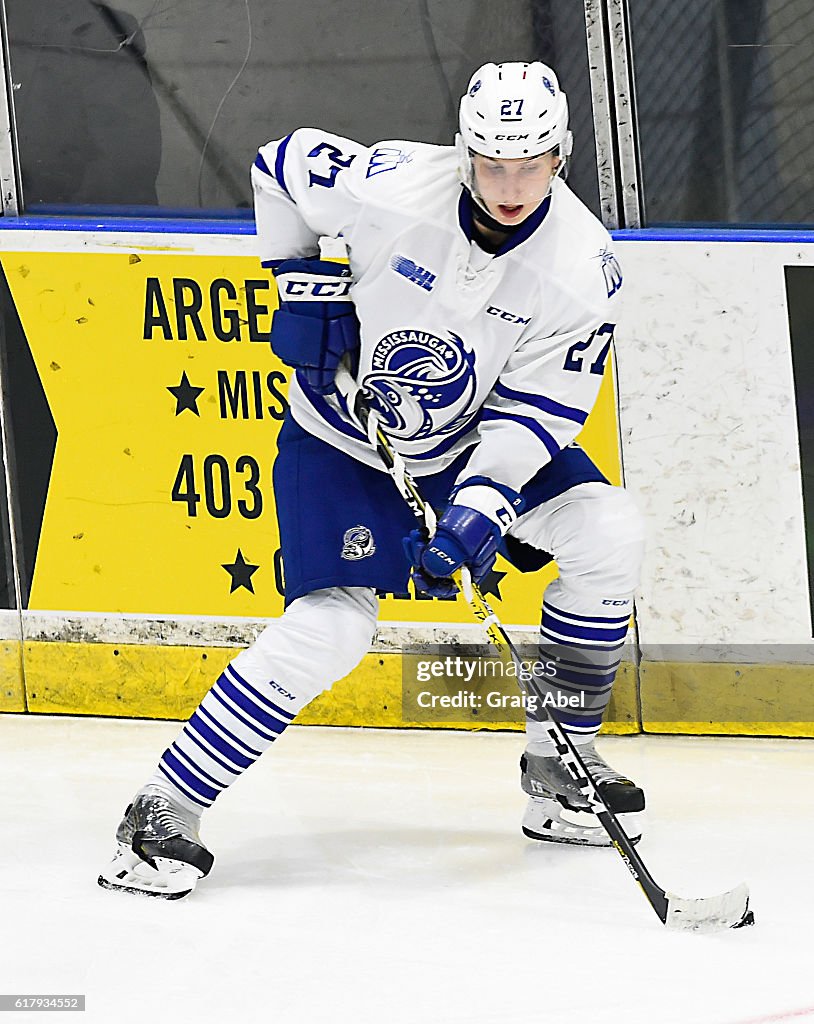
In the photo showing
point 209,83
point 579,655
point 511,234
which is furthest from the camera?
point 209,83

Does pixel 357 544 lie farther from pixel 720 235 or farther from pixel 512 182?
pixel 720 235

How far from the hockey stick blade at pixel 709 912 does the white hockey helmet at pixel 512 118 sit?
3.65ft

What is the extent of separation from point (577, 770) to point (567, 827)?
0.25 meters

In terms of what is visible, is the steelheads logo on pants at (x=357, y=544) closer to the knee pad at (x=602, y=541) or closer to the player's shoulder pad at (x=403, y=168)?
the knee pad at (x=602, y=541)

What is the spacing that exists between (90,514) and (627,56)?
1.61m

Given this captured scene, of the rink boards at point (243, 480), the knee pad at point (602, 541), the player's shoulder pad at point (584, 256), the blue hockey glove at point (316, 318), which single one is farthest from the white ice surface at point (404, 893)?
the player's shoulder pad at point (584, 256)

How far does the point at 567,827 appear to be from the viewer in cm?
274

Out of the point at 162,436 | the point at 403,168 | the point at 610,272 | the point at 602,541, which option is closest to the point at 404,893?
the point at 602,541

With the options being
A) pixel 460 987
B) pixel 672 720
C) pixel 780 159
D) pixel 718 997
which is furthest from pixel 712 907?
pixel 780 159

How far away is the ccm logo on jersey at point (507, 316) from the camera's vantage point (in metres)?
2.41

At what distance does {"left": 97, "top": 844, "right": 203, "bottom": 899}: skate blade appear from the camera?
241 cm

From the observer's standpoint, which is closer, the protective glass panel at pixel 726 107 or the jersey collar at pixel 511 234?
the jersey collar at pixel 511 234

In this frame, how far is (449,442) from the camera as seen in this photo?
259 centimetres

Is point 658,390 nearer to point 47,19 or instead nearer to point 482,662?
point 482,662
